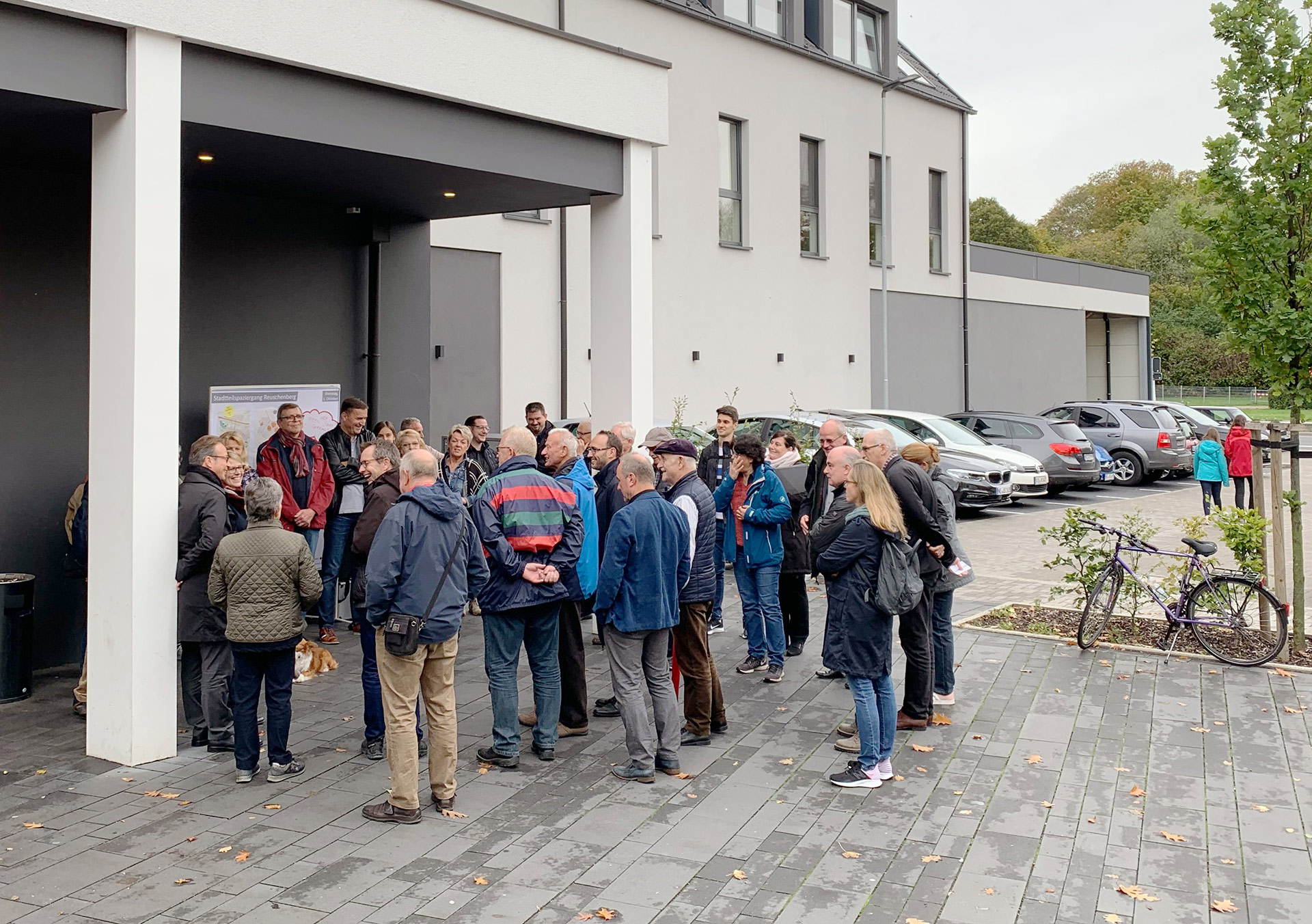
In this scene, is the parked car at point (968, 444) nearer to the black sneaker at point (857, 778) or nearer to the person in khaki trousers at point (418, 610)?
the black sneaker at point (857, 778)

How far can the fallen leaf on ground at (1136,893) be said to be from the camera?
490 cm

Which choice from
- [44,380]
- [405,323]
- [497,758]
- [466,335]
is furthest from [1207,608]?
[466,335]

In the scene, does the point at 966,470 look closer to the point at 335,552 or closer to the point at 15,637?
the point at 335,552

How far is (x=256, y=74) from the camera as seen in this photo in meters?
7.36

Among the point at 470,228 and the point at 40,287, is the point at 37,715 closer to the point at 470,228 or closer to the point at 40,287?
the point at 40,287

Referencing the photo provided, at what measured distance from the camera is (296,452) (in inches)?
382

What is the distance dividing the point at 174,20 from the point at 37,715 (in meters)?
4.46

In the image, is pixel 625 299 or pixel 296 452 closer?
pixel 296 452

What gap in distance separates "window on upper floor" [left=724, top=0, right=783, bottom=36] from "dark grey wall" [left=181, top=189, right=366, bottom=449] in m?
14.2

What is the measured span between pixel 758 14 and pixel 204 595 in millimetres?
20436

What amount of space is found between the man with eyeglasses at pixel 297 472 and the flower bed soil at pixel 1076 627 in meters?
5.68

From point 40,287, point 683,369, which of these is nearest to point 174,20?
point 40,287

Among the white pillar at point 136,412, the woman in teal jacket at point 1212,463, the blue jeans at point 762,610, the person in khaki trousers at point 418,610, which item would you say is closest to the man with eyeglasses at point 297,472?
the white pillar at point 136,412

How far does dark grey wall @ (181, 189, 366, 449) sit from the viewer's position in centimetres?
1016
